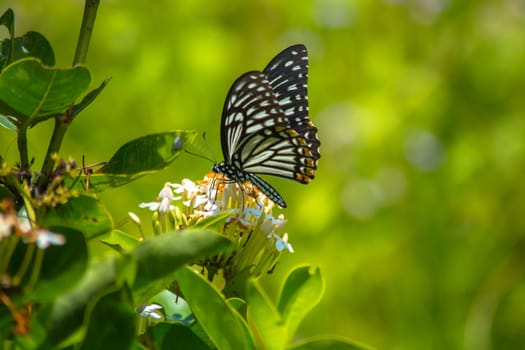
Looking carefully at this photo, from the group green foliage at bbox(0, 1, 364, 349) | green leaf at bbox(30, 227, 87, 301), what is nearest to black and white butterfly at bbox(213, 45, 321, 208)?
green foliage at bbox(0, 1, 364, 349)

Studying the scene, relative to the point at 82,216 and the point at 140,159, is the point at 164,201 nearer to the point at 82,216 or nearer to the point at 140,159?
the point at 140,159

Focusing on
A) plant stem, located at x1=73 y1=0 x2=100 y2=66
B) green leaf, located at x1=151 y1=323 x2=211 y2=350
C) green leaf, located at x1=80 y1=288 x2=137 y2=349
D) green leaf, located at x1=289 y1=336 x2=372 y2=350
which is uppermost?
plant stem, located at x1=73 y1=0 x2=100 y2=66

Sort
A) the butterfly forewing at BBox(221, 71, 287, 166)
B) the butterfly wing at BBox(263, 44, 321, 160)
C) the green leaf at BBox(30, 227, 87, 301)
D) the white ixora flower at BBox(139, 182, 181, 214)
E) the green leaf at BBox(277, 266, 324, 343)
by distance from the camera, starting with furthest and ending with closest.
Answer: the butterfly wing at BBox(263, 44, 321, 160) < the butterfly forewing at BBox(221, 71, 287, 166) < the white ixora flower at BBox(139, 182, 181, 214) < the green leaf at BBox(277, 266, 324, 343) < the green leaf at BBox(30, 227, 87, 301)

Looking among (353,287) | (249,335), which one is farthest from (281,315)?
(353,287)

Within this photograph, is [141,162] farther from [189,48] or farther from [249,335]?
[189,48]

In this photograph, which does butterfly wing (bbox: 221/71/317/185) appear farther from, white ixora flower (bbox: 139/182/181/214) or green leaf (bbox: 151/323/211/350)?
green leaf (bbox: 151/323/211/350)

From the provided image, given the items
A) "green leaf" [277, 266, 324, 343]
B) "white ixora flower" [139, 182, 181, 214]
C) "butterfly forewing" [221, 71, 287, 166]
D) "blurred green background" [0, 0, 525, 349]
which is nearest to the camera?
"green leaf" [277, 266, 324, 343]
